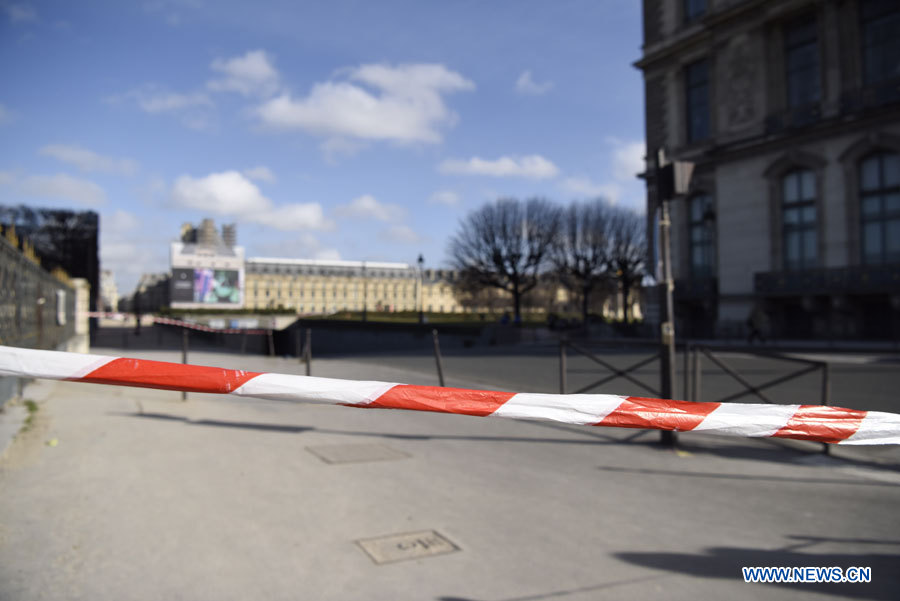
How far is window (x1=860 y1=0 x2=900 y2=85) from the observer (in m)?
27.8

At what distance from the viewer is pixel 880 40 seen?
28.3 metres

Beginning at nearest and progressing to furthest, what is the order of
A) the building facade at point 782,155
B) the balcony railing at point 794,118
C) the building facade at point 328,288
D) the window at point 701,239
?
the building facade at point 782,155, the balcony railing at point 794,118, the window at point 701,239, the building facade at point 328,288

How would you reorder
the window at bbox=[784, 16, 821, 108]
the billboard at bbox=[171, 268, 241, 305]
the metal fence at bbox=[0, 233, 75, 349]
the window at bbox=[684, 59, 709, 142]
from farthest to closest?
the billboard at bbox=[171, 268, 241, 305] → the window at bbox=[684, 59, 709, 142] → the window at bbox=[784, 16, 821, 108] → the metal fence at bbox=[0, 233, 75, 349]

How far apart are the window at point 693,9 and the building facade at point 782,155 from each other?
67 mm

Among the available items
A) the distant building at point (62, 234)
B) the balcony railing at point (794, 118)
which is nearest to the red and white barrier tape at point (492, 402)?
the balcony railing at point (794, 118)

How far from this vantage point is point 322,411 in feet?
32.4

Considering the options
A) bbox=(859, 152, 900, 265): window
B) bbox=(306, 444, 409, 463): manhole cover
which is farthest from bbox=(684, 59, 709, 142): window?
bbox=(306, 444, 409, 463): manhole cover

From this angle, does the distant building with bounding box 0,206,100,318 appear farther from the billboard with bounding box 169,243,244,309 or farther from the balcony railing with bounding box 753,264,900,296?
the balcony railing with bounding box 753,264,900,296

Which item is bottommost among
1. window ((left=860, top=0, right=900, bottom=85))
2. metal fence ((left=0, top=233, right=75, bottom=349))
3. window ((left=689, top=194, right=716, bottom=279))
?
metal fence ((left=0, top=233, right=75, bottom=349))

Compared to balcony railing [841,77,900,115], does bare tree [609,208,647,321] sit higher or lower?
lower

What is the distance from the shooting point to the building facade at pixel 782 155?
28422 mm

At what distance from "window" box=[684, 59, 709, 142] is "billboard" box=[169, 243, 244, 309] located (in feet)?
299

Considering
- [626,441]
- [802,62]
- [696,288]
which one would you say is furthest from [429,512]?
[802,62]

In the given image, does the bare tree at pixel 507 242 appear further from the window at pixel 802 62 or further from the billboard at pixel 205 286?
the billboard at pixel 205 286
